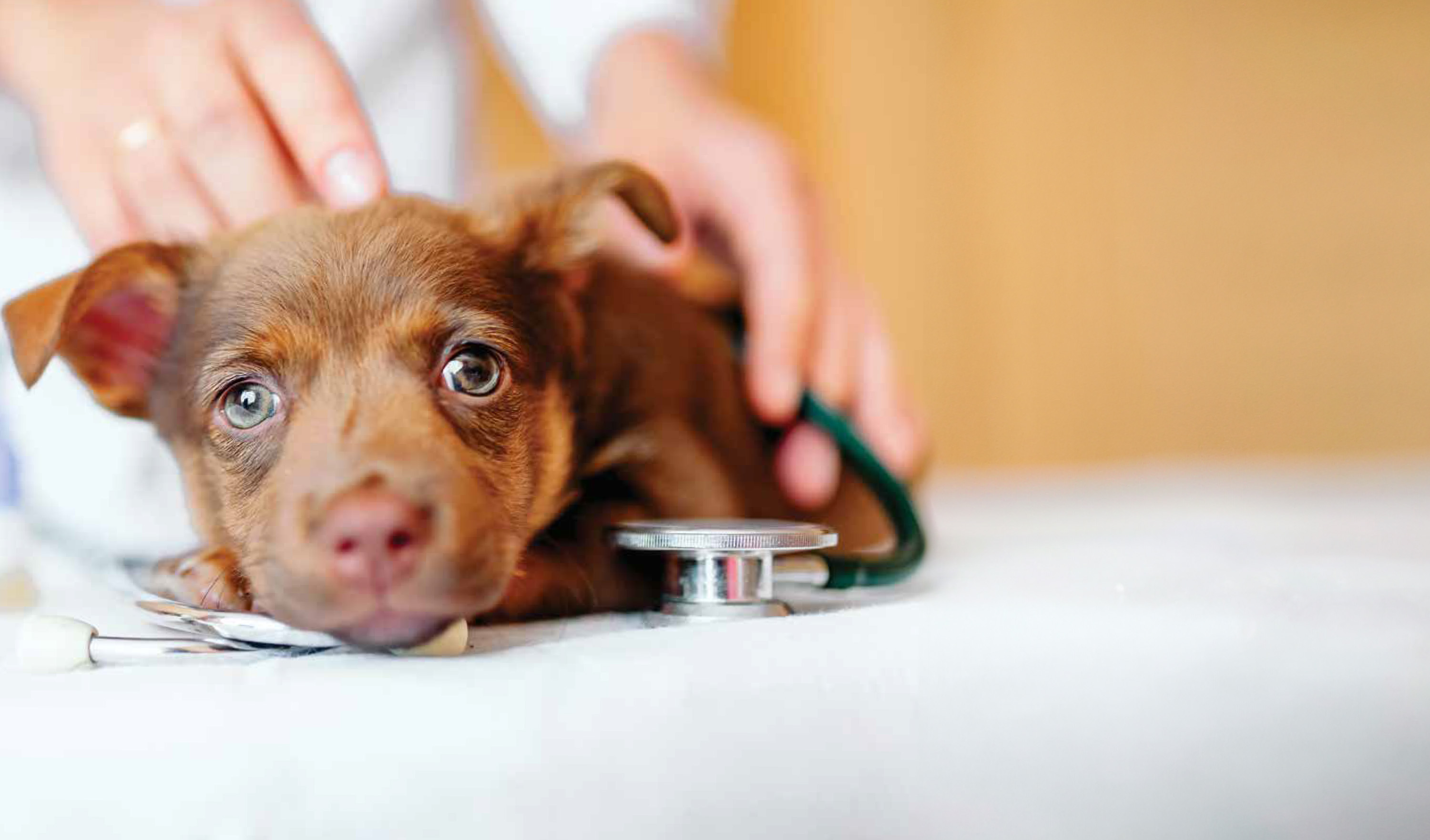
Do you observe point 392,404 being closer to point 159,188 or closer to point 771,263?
point 159,188

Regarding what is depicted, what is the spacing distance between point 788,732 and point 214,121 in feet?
4.14

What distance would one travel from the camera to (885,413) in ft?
9.23

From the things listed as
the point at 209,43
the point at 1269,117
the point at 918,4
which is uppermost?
the point at 918,4

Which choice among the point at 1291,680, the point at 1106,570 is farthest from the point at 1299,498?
the point at 1291,680

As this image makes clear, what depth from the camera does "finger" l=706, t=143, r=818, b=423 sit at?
2.55 meters

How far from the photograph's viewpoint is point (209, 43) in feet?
5.61

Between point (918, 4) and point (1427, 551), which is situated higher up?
point (918, 4)

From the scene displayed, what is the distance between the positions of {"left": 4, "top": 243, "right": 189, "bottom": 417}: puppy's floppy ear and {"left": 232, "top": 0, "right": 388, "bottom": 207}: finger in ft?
0.94

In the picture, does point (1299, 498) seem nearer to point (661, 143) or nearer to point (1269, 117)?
point (661, 143)

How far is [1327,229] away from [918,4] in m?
3.12

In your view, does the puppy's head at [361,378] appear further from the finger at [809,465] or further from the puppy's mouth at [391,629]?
the finger at [809,465]

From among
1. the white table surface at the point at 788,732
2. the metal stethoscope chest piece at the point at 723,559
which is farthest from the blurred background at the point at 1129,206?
the white table surface at the point at 788,732

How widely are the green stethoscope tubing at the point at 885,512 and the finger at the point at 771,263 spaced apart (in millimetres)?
85

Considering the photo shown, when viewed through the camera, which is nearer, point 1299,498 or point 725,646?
point 725,646
